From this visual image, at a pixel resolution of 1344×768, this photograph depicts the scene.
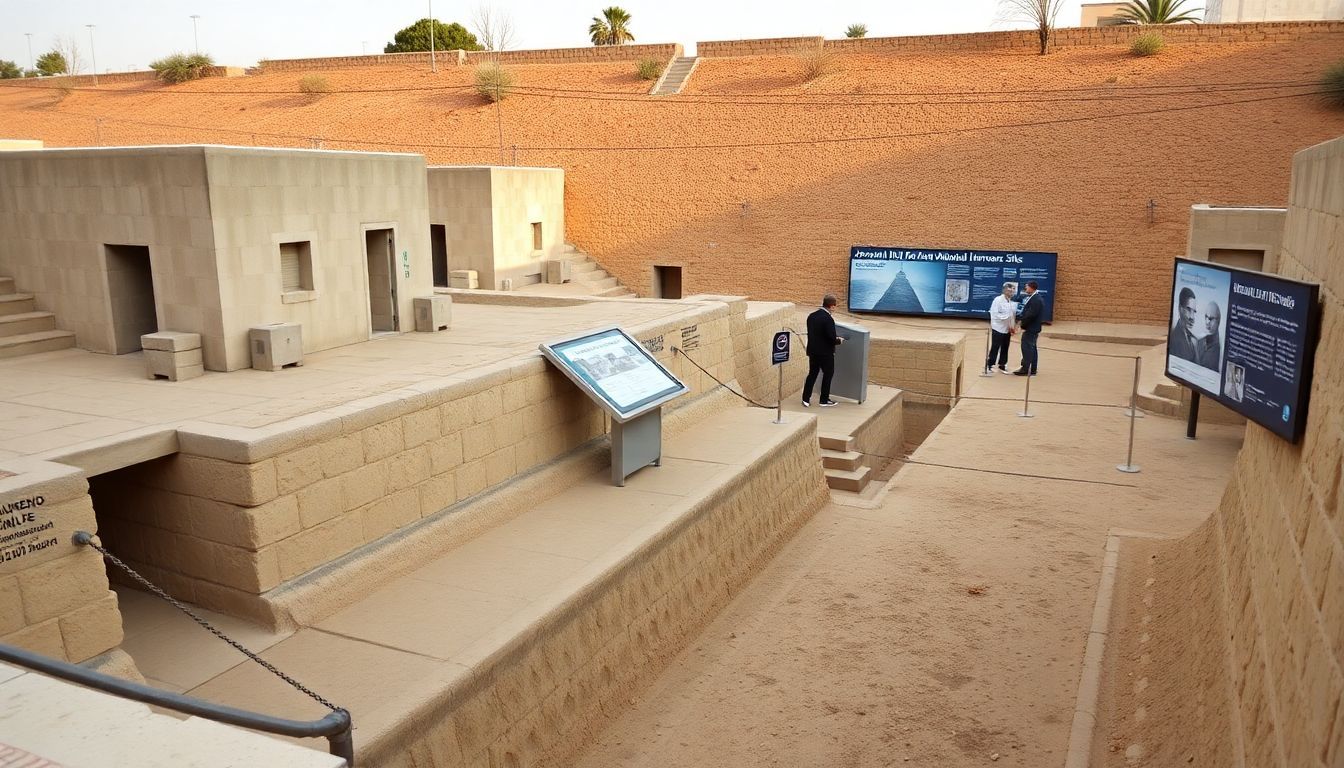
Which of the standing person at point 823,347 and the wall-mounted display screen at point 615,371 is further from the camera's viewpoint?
the standing person at point 823,347

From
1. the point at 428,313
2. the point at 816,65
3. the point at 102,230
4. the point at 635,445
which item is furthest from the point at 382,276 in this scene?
the point at 816,65

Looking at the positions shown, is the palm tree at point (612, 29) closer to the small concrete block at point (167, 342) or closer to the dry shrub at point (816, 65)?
the dry shrub at point (816, 65)

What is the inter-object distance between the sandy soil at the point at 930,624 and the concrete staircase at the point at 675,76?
19904 mm

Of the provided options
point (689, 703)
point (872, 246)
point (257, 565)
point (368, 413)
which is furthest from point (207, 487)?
point (872, 246)

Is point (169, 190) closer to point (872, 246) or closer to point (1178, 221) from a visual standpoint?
point (872, 246)

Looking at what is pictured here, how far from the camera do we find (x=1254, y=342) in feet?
23.6

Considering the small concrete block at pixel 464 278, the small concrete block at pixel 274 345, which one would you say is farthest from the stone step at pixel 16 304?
the small concrete block at pixel 464 278

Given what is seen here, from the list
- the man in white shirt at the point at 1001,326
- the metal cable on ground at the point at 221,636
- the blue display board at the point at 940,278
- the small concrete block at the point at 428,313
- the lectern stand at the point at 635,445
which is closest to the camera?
the metal cable on ground at the point at 221,636

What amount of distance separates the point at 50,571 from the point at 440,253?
18780mm

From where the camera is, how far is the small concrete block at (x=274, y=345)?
9250 millimetres

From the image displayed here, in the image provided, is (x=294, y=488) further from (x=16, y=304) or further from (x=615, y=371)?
(x=16, y=304)

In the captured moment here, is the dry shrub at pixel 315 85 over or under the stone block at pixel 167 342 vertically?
over

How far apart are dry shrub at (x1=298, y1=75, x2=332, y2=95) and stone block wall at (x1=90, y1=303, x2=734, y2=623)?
30923 millimetres

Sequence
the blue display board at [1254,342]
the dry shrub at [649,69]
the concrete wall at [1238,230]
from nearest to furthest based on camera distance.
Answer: the blue display board at [1254,342] < the concrete wall at [1238,230] < the dry shrub at [649,69]
